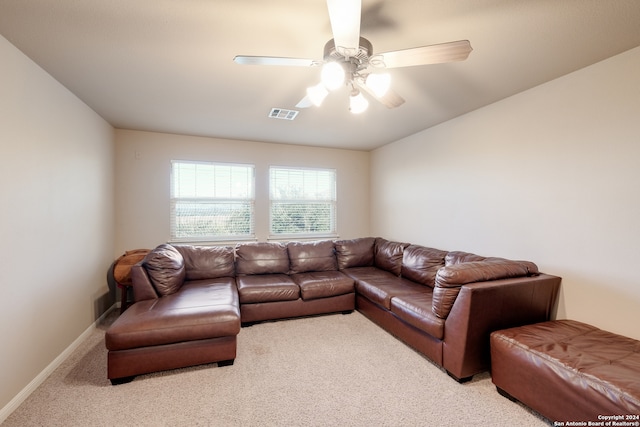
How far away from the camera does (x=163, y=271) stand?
2846 millimetres

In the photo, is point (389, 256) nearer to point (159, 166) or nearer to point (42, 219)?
point (159, 166)

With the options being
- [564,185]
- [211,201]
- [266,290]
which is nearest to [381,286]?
[266,290]

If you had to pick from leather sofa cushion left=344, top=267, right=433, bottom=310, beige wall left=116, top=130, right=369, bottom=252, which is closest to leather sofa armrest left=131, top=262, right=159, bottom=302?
beige wall left=116, top=130, right=369, bottom=252

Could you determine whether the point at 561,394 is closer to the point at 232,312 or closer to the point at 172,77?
the point at 232,312

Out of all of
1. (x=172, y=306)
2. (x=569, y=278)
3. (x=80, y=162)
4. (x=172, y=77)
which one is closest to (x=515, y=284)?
(x=569, y=278)

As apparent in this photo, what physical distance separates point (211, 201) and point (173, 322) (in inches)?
98.4

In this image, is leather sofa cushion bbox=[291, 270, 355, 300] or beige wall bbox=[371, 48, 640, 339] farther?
leather sofa cushion bbox=[291, 270, 355, 300]

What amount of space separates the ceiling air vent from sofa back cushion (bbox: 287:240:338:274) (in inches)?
71.6

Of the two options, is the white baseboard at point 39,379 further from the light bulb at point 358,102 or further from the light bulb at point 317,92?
the light bulb at point 358,102

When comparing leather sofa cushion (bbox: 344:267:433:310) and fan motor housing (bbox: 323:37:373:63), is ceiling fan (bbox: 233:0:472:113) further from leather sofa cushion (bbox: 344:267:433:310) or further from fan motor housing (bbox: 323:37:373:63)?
leather sofa cushion (bbox: 344:267:433:310)

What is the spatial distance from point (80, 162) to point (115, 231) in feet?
4.47

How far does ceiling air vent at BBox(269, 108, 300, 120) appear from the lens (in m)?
3.18

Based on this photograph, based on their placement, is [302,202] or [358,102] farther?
[302,202]

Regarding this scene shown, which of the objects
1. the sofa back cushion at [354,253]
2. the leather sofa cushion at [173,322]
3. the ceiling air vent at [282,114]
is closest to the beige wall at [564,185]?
the sofa back cushion at [354,253]
